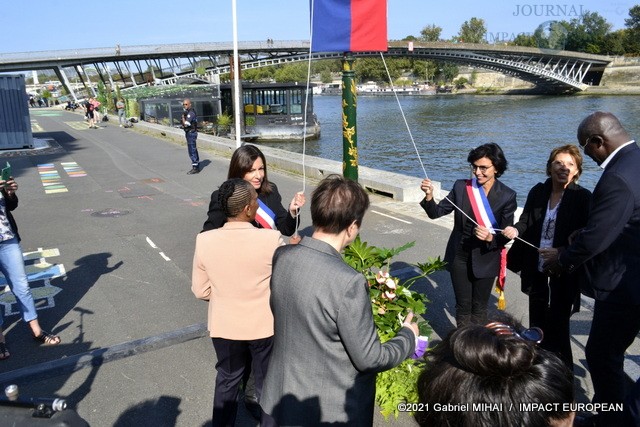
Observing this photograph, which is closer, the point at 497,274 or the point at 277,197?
the point at 497,274

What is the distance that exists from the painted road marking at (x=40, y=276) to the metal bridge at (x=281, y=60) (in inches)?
2400

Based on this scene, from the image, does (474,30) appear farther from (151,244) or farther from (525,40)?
(151,244)

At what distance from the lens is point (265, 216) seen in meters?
4.05

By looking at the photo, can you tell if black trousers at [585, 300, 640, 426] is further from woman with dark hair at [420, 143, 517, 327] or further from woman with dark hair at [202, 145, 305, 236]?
woman with dark hair at [202, 145, 305, 236]

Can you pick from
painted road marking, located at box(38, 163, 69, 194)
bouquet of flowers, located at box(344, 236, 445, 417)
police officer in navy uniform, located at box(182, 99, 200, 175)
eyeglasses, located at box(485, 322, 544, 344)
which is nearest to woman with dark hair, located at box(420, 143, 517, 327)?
bouquet of flowers, located at box(344, 236, 445, 417)

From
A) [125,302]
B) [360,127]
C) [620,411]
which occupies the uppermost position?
[620,411]

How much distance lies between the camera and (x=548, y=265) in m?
3.39

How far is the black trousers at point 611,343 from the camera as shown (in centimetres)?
289

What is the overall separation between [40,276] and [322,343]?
555 centimetres

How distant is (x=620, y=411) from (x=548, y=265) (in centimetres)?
193

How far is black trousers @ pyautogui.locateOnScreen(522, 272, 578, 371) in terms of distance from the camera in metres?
3.58

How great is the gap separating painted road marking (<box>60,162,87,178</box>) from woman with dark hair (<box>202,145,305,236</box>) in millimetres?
11650

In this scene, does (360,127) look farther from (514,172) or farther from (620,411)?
(620,411)

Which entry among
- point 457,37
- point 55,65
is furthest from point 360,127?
point 457,37
